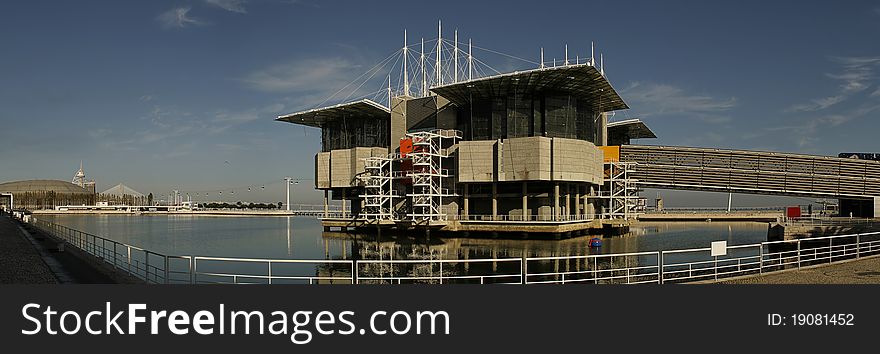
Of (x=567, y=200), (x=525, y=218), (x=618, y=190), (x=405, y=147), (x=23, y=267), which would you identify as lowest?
(x=525, y=218)

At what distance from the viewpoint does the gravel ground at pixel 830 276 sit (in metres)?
18.4

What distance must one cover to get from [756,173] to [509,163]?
48.2 metres

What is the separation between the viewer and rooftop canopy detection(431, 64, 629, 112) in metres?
65.2

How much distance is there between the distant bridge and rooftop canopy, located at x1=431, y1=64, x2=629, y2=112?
81.8 feet

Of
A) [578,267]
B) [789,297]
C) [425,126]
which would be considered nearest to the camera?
[789,297]

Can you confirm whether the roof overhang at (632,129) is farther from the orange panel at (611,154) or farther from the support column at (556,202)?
the support column at (556,202)

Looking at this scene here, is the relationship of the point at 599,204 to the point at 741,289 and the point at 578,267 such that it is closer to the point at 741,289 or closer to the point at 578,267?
the point at 578,267

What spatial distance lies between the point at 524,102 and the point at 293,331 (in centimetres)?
6468

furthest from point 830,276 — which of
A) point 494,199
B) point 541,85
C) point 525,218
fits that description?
point 494,199

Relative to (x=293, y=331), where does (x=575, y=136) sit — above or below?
above

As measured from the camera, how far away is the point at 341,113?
8750 cm

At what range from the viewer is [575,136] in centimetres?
7225

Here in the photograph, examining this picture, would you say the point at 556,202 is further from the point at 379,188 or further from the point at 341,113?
the point at 341,113

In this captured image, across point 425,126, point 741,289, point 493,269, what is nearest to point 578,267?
point 493,269
